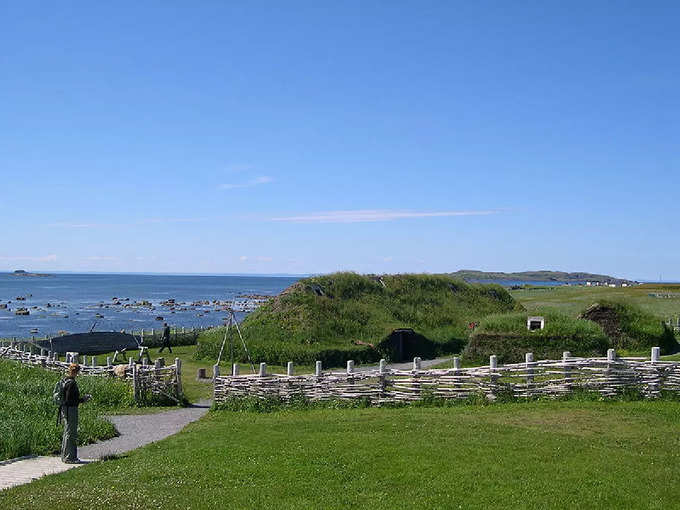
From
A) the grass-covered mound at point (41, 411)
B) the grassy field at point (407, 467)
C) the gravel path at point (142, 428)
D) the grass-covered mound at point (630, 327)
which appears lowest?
the gravel path at point (142, 428)

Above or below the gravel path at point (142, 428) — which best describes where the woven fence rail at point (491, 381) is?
above

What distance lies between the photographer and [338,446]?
44.9 feet

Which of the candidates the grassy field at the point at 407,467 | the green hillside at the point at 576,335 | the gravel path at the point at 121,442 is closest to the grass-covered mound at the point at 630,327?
the green hillside at the point at 576,335

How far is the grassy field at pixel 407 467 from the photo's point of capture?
33.9ft

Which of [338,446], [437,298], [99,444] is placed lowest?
[99,444]

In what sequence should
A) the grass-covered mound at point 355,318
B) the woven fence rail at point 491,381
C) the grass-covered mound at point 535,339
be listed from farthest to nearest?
1. the grass-covered mound at point 355,318
2. the grass-covered mound at point 535,339
3. the woven fence rail at point 491,381

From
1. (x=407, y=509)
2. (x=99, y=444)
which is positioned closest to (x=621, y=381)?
(x=407, y=509)

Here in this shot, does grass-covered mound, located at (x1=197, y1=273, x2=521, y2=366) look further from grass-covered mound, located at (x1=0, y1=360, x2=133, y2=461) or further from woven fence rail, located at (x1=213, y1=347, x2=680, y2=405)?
woven fence rail, located at (x1=213, y1=347, x2=680, y2=405)

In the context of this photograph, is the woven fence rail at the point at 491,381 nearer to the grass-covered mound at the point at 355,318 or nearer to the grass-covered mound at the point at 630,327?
the grass-covered mound at the point at 355,318

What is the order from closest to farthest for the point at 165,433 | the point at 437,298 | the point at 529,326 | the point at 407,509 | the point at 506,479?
the point at 407,509
the point at 506,479
the point at 165,433
the point at 529,326
the point at 437,298

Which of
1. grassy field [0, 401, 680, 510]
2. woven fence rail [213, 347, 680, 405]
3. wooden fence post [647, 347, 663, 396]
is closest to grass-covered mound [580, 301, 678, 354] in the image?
woven fence rail [213, 347, 680, 405]

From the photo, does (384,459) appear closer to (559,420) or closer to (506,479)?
(506,479)

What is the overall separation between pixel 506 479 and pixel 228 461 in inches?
218

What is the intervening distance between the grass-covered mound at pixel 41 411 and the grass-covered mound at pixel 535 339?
16917 mm
